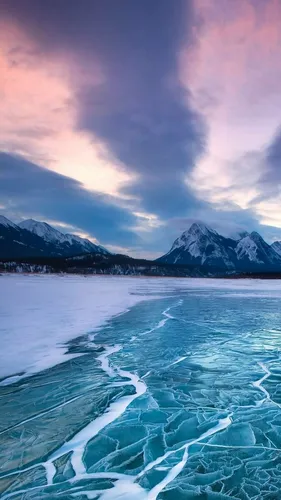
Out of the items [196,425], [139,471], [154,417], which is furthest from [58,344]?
[139,471]

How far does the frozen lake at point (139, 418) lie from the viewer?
360 cm

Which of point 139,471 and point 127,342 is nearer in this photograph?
point 139,471

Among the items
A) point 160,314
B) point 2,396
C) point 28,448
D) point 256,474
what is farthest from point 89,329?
point 256,474

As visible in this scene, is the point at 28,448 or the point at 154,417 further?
the point at 154,417

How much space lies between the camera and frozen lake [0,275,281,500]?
3.60m

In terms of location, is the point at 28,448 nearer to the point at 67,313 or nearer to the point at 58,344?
the point at 58,344

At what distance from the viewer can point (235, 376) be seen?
23.1ft

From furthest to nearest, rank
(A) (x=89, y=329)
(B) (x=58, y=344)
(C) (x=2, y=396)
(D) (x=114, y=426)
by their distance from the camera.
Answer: (A) (x=89, y=329) → (B) (x=58, y=344) → (C) (x=2, y=396) → (D) (x=114, y=426)

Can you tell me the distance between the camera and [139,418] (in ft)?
17.2

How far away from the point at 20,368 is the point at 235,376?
4.90 meters

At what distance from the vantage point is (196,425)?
500cm

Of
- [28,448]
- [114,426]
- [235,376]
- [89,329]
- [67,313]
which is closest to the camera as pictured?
[28,448]

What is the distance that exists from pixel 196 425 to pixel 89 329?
7.82 meters

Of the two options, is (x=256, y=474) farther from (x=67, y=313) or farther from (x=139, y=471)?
(x=67, y=313)
